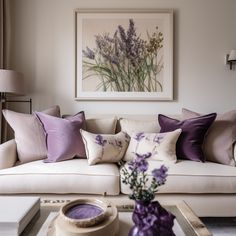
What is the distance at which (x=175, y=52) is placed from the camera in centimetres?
263

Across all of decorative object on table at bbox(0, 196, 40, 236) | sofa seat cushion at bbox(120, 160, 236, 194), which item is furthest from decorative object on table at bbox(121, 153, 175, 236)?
sofa seat cushion at bbox(120, 160, 236, 194)

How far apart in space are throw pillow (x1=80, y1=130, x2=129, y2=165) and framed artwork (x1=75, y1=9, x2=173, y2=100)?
28.7 inches

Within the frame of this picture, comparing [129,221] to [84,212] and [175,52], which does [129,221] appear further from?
[175,52]

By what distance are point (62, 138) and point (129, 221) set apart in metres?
1.10

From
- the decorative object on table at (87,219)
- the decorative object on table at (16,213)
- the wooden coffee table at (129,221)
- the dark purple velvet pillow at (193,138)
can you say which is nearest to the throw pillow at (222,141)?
the dark purple velvet pillow at (193,138)

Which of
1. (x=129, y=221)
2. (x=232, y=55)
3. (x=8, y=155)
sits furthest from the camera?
(x=232, y=55)

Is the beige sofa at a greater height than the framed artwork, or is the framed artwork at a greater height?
the framed artwork

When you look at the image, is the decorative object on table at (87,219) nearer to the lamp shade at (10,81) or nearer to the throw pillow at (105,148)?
the throw pillow at (105,148)

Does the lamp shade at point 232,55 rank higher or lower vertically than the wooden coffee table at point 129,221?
higher

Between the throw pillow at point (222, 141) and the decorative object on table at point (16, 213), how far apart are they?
1.47 metres

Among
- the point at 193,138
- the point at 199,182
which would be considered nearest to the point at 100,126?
the point at 193,138

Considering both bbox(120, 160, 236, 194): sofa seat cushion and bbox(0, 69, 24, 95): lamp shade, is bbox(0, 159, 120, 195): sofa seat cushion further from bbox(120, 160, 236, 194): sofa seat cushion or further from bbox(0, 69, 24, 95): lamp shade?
bbox(0, 69, 24, 95): lamp shade

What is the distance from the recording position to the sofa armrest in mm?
Result: 1781

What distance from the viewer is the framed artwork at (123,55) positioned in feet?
8.49
